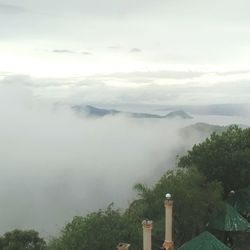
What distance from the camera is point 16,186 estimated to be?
19950 centimetres

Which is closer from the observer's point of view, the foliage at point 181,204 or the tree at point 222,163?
the foliage at point 181,204

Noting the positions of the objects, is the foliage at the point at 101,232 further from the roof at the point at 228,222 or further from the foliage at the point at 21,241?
the foliage at the point at 21,241

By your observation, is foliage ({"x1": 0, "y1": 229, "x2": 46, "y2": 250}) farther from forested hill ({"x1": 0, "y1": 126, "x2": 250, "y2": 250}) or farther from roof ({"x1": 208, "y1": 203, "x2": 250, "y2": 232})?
roof ({"x1": 208, "y1": 203, "x2": 250, "y2": 232})

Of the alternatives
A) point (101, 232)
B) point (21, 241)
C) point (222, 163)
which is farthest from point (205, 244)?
point (21, 241)

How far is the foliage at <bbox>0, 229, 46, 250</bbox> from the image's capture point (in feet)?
116

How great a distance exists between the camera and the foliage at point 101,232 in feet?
73.7

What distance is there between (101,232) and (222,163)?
56.3 feet

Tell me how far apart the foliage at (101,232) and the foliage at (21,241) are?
40.4 feet

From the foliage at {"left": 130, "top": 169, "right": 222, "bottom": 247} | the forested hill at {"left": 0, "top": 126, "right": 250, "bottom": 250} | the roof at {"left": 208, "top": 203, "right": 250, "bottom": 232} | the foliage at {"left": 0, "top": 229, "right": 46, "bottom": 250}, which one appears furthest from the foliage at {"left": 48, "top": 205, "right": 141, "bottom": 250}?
the foliage at {"left": 0, "top": 229, "right": 46, "bottom": 250}

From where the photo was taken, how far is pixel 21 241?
117 feet

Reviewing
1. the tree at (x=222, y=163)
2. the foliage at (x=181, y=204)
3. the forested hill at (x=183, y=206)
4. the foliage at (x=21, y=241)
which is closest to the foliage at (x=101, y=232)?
the forested hill at (x=183, y=206)

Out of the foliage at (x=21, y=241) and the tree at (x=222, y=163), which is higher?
the tree at (x=222, y=163)

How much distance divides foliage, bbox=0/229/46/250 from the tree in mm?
11821

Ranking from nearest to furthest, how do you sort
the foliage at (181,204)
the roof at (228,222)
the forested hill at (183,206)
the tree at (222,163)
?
the forested hill at (183,206) → the foliage at (181,204) → the roof at (228,222) → the tree at (222,163)
